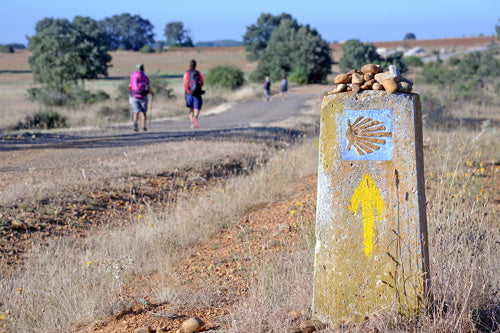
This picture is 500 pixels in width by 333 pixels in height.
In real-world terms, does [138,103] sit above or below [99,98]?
above

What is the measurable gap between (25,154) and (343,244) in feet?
31.7

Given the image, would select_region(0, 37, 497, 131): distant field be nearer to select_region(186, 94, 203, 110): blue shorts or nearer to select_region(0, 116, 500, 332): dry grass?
select_region(186, 94, 203, 110): blue shorts

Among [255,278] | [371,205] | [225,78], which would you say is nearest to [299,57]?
[225,78]


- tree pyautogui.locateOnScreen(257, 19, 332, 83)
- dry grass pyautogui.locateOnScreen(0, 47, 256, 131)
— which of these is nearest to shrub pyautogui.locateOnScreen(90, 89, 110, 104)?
dry grass pyautogui.locateOnScreen(0, 47, 256, 131)

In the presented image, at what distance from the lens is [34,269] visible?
5406mm

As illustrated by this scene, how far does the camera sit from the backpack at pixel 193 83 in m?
13.2

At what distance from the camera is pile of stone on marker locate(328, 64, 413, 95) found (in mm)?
3018

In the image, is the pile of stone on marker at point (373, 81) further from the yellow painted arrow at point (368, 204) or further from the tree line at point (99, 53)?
the tree line at point (99, 53)

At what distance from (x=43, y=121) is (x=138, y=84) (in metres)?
9.43

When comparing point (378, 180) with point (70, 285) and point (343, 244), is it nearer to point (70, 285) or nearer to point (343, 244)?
point (343, 244)

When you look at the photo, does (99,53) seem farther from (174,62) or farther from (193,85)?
(193,85)

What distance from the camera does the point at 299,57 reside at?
166 ft

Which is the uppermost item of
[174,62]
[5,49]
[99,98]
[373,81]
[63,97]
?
[5,49]

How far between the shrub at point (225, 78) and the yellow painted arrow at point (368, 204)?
1517 inches
